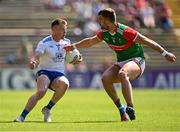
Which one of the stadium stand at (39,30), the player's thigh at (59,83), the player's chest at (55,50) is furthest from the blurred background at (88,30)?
the player's thigh at (59,83)

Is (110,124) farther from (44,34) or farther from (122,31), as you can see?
(44,34)

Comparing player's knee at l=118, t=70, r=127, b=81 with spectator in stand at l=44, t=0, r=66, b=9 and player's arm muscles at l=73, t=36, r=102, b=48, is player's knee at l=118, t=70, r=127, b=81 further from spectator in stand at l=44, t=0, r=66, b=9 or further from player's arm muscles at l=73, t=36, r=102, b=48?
spectator in stand at l=44, t=0, r=66, b=9

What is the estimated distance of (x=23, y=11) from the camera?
39.3 m

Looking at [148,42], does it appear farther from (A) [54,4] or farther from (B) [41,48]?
(A) [54,4]

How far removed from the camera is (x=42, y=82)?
Result: 48.3ft

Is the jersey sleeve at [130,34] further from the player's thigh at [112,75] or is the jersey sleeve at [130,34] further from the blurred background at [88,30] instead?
the blurred background at [88,30]

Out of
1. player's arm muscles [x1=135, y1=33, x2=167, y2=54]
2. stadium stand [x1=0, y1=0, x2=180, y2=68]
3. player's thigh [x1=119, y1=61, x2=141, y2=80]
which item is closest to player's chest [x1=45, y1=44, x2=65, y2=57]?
player's thigh [x1=119, y1=61, x2=141, y2=80]

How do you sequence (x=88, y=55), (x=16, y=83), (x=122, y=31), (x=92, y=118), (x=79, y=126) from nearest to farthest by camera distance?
(x=79, y=126) → (x=122, y=31) → (x=92, y=118) → (x=16, y=83) → (x=88, y=55)

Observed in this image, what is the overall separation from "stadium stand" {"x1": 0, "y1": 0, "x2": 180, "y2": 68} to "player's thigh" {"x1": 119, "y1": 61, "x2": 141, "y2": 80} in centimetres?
2235

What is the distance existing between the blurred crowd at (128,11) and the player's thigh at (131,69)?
22878mm

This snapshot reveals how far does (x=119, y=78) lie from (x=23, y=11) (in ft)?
81.8

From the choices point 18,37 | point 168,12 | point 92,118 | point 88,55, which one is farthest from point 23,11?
point 92,118

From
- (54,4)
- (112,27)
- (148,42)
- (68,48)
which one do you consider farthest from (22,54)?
(148,42)

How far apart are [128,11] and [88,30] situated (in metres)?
2.78
